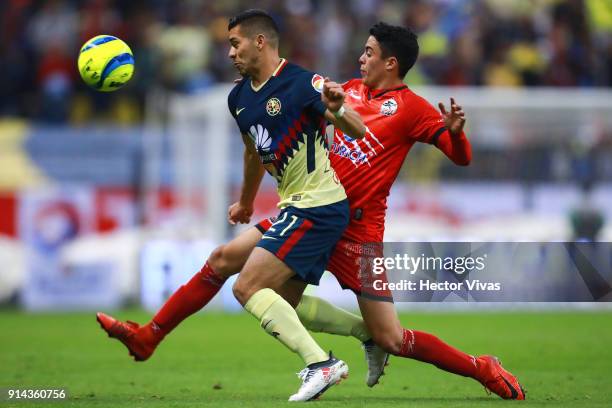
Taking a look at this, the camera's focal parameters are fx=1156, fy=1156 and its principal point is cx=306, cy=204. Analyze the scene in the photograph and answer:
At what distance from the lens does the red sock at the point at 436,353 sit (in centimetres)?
740

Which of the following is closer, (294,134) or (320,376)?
(320,376)

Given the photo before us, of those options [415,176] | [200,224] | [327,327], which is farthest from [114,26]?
[327,327]

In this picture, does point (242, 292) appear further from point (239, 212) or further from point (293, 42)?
point (293, 42)

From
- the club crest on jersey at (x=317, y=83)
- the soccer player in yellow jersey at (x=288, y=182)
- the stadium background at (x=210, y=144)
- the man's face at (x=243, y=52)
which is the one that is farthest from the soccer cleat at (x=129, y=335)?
the stadium background at (x=210, y=144)

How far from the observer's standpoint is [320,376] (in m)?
6.83

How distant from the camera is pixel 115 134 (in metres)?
18.2

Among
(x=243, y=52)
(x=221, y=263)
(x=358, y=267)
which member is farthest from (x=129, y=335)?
(x=243, y=52)

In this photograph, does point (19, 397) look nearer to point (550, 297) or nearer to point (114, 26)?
point (550, 297)

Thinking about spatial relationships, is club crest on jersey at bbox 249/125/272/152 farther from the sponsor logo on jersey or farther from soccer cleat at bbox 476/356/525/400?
soccer cleat at bbox 476/356/525/400

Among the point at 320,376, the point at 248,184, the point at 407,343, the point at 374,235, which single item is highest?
the point at 248,184

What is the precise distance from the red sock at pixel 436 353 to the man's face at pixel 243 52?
1987mm

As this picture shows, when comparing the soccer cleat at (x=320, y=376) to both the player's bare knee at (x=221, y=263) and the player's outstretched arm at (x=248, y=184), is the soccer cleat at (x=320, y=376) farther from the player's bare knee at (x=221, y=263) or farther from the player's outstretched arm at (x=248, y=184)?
the player's outstretched arm at (x=248, y=184)

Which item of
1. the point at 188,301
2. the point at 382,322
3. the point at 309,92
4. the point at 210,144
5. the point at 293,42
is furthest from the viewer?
the point at 293,42

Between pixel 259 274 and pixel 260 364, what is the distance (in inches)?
139
